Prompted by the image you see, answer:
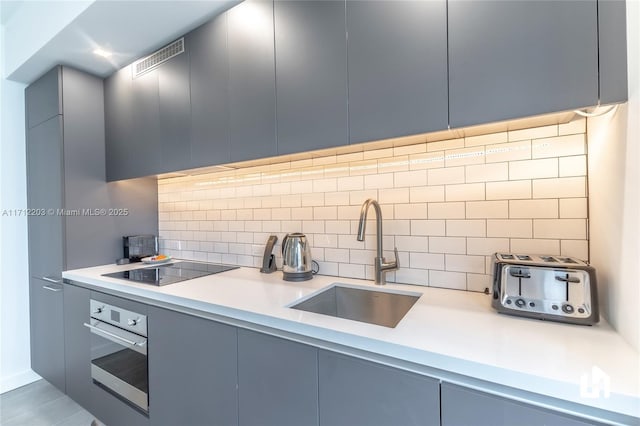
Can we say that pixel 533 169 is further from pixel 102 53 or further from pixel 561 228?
pixel 102 53

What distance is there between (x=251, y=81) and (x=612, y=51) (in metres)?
1.31

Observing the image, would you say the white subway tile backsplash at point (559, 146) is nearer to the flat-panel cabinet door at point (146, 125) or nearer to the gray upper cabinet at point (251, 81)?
the gray upper cabinet at point (251, 81)

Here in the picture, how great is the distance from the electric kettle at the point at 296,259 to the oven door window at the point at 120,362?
81cm

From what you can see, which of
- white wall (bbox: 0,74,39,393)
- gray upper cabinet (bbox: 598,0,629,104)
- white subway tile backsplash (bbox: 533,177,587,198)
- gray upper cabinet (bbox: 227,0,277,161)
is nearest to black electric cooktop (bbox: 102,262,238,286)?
gray upper cabinet (bbox: 227,0,277,161)

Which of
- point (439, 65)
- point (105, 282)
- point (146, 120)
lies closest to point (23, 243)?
point (105, 282)

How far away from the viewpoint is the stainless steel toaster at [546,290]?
0.83 meters

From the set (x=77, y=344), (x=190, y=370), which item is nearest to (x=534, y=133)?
(x=190, y=370)

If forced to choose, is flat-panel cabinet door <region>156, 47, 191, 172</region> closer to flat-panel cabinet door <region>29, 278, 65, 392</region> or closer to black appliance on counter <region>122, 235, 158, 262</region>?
black appliance on counter <region>122, 235, 158, 262</region>

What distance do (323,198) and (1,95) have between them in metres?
2.71

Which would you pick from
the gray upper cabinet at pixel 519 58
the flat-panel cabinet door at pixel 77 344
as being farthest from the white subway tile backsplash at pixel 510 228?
the flat-panel cabinet door at pixel 77 344

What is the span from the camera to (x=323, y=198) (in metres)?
1.67

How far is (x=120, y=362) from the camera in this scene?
1.59m

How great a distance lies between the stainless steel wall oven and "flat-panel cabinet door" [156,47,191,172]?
0.89 m

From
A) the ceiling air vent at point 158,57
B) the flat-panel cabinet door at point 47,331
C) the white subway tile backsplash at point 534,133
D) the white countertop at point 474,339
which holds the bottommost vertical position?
the flat-panel cabinet door at point 47,331
